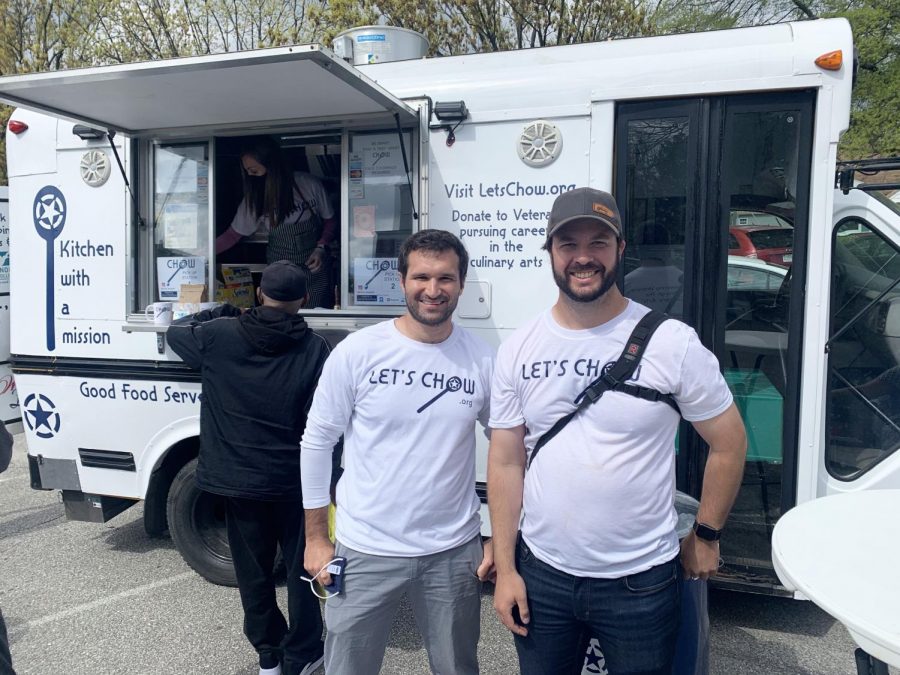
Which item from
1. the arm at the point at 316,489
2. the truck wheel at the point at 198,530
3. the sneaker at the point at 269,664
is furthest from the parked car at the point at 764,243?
the truck wheel at the point at 198,530

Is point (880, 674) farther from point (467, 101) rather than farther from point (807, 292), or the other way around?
point (467, 101)

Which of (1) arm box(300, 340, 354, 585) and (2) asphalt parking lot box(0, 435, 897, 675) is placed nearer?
(1) arm box(300, 340, 354, 585)

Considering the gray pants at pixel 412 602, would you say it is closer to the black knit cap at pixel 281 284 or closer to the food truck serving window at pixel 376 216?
the black knit cap at pixel 281 284

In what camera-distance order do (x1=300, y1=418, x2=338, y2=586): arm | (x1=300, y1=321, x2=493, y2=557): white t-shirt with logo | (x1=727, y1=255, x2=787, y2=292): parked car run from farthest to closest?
1. (x1=727, y1=255, x2=787, y2=292): parked car
2. (x1=300, y1=418, x2=338, y2=586): arm
3. (x1=300, y1=321, x2=493, y2=557): white t-shirt with logo

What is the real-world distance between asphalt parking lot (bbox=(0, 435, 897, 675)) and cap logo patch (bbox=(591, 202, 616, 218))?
2.17m

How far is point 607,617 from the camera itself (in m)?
1.77

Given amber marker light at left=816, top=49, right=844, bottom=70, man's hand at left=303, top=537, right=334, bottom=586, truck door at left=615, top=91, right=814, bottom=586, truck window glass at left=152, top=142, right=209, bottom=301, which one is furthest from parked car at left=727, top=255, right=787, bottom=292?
truck window glass at left=152, top=142, right=209, bottom=301

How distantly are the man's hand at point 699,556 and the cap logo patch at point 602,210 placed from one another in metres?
0.90

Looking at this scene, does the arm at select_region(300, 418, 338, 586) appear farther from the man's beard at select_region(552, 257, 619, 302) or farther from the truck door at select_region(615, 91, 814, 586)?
the truck door at select_region(615, 91, 814, 586)

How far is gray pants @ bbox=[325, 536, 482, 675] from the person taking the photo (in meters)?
2.07

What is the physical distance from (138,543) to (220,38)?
1215 centimetres

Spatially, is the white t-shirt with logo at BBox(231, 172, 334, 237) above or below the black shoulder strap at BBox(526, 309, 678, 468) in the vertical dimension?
above

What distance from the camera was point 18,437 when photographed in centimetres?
729

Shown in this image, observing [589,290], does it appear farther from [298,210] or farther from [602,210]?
[298,210]
